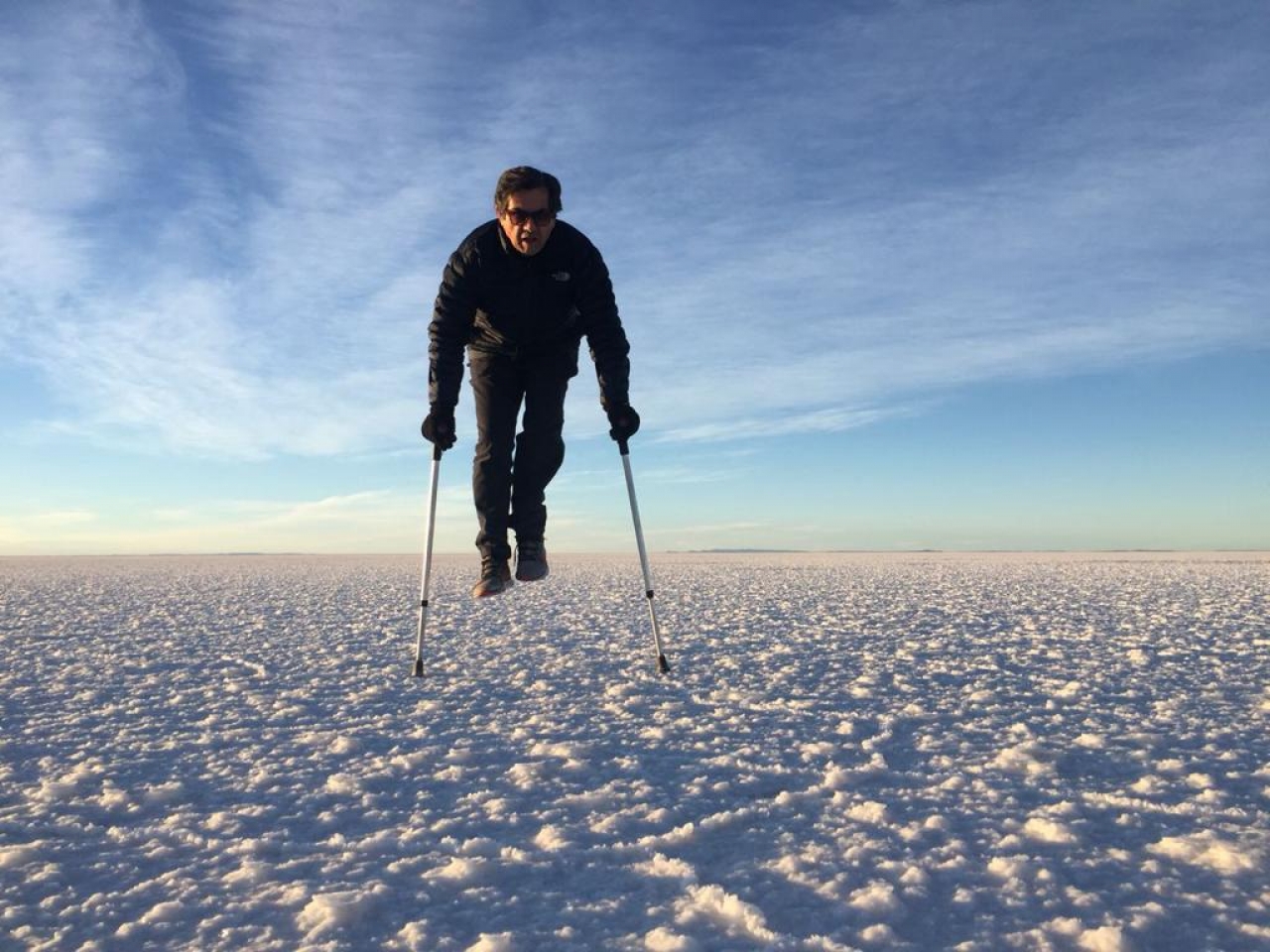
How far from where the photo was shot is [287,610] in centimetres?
670

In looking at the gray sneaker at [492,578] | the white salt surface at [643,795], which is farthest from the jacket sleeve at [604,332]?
the white salt surface at [643,795]

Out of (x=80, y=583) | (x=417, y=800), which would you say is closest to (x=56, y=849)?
(x=417, y=800)

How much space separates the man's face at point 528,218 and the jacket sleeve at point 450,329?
0.99 ft

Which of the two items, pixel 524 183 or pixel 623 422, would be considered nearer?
pixel 524 183

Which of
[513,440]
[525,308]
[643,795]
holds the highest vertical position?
[525,308]

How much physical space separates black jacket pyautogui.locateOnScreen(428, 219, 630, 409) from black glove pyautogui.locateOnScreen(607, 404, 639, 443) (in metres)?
0.04

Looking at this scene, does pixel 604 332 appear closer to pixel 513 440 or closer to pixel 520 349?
pixel 520 349

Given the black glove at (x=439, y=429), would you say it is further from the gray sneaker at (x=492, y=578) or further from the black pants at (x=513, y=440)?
the gray sneaker at (x=492, y=578)

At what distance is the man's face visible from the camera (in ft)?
12.6

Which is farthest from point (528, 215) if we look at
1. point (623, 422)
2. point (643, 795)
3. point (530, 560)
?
point (643, 795)

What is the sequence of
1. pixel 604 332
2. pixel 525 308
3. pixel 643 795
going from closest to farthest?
1. pixel 643 795
2. pixel 525 308
3. pixel 604 332

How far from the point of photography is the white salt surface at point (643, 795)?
1.49 meters

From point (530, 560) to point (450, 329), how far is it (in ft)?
4.00

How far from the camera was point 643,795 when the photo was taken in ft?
A: 6.86
